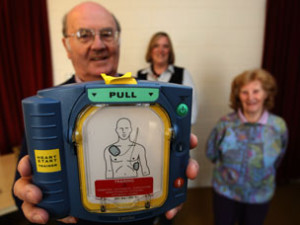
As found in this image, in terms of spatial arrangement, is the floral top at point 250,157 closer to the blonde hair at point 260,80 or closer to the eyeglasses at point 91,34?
the blonde hair at point 260,80

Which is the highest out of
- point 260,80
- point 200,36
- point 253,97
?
point 200,36

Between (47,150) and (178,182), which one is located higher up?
(47,150)

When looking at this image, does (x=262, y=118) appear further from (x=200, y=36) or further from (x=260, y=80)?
(x=200, y=36)

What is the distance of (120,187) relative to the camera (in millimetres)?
505

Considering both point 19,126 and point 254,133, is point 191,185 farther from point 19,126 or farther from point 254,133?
point 19,126

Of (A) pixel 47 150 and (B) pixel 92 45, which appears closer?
(A) pixel 47 150

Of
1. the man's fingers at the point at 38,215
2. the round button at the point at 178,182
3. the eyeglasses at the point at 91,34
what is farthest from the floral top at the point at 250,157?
the man's fingers at the point at 38,215

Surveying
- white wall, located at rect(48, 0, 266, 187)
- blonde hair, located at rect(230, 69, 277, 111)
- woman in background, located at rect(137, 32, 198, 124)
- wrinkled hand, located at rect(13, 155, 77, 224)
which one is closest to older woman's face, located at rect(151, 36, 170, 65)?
woman in background, located at rect(137, 32, 198, 124)

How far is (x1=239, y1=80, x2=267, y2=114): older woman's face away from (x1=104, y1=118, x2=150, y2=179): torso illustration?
3.64 ft

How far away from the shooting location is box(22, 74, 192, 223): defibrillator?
461 millimetres

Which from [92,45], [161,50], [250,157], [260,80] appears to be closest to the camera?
[92,45]

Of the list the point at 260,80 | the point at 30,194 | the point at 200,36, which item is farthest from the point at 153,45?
the point at 30,194

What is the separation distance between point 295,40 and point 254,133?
1.47 metres

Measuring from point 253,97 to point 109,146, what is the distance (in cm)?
118
